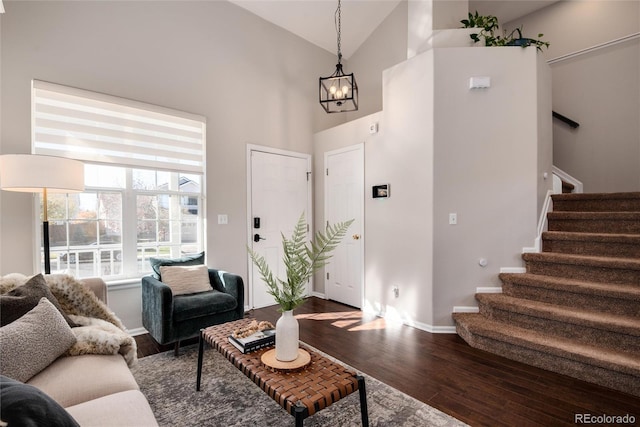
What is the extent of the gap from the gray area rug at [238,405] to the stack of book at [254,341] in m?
0.44

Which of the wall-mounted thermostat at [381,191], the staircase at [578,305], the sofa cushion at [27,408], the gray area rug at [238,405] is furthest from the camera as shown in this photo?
the wall-mounted thermostat at [381,191]

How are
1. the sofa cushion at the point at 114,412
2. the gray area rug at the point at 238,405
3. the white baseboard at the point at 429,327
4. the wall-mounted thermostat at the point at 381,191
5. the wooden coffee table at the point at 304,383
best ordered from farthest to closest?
the wall-mounted thermostat at the point at 381,191, the white baseboard at the point at 429,327, the gray area rug at the point at 238,405, the wooden coffee table at the point at 304,383, the sofa cushion at the point at 114,412

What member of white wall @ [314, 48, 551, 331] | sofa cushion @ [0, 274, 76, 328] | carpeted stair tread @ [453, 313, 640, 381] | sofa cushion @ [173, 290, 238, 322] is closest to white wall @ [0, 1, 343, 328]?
sofa cushion @ [173, 290, 238, 322]

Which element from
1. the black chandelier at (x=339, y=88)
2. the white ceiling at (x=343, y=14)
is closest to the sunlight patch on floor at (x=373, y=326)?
the black chandelier at (x=339, y=88)

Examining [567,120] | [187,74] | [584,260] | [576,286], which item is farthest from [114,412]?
[567,120]

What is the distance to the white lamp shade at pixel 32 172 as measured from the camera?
2.08 m

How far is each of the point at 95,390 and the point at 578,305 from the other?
3.55 m

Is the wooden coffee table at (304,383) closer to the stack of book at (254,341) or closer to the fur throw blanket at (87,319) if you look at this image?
the stack of book at (254,341)

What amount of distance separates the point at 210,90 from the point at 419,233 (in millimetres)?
2925

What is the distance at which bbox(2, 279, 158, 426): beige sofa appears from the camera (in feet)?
4.02

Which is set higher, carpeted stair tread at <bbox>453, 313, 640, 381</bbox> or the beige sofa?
the beige sofa

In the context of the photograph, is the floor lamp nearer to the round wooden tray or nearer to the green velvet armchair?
the green velvet armchair

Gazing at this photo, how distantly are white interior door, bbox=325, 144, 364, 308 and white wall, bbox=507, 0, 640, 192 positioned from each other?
10.5 feet

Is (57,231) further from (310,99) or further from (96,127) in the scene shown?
(310,99)
